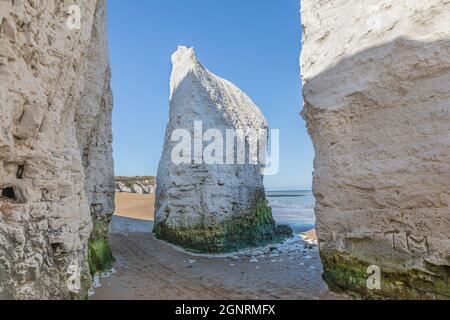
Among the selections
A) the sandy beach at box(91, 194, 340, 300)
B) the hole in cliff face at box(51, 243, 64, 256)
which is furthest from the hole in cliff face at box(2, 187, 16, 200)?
the sandy beach at box(91, 194, 340, 300)

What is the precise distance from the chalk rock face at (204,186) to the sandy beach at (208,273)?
2.52 feet

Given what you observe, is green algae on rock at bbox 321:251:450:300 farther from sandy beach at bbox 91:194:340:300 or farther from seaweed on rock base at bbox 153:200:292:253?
seaweed on rock base at bbox 153:200:292:253

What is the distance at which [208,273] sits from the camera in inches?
346

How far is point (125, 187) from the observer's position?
42906 millimetres

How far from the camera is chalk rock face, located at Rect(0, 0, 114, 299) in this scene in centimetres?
371

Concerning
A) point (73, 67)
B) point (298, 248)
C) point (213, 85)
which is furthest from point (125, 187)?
point (73, 67)

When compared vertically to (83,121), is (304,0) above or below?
above

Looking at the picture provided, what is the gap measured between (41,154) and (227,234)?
8882 millimetres

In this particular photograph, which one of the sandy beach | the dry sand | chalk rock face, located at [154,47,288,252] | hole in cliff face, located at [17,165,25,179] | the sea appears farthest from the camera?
the dry sand

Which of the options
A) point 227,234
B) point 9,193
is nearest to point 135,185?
point 227,234

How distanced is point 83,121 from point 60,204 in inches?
140
